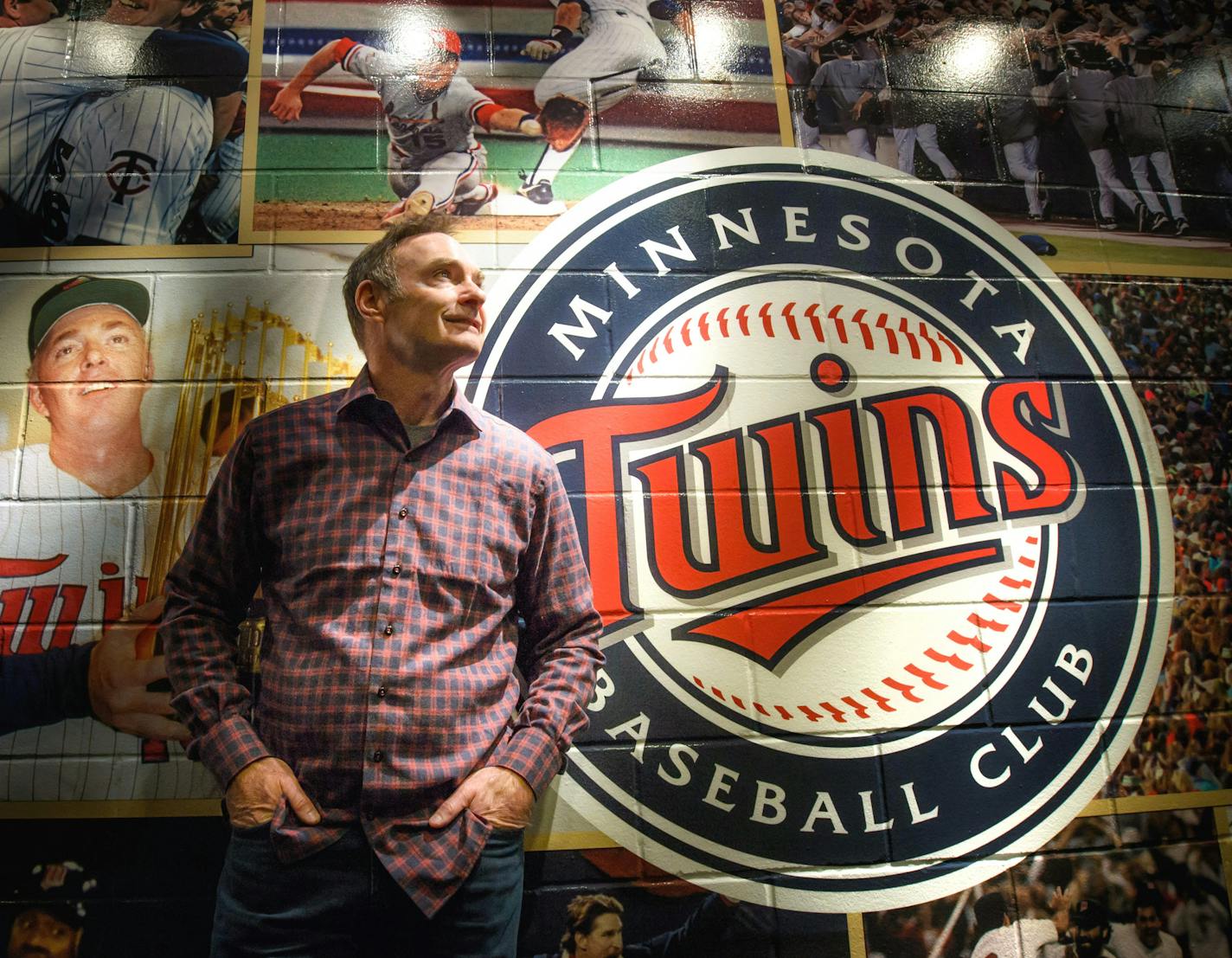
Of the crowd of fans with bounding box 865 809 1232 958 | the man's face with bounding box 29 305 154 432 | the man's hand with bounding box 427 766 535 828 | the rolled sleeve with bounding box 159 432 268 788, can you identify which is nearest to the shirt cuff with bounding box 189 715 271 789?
the rolled sleeve with bounding box 159 432 268 788

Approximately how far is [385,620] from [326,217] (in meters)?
1.06

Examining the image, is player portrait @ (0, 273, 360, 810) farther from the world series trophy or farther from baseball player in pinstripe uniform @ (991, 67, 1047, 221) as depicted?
baseball player in pinstripe uniform @ (991, 67, 1047, 221)

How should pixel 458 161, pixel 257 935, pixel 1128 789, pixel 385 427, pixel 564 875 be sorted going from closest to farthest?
pixel 257 935, pixel 385 427, pixel 564 875, pixel 1128 789, pixel 458 161

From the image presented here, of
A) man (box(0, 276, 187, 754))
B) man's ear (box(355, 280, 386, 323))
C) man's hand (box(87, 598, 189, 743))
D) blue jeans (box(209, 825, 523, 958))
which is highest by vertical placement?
man's ear (box(355, 280, 386, 323))

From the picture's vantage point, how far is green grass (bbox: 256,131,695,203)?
1894 mm

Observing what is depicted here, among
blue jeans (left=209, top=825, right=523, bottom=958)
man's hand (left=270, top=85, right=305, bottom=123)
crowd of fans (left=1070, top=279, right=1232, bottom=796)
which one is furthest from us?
man's hand (left=270, top=85, right=305, bottom=123)

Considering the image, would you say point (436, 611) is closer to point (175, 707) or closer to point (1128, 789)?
point (175, 707)

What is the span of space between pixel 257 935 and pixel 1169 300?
250 cm

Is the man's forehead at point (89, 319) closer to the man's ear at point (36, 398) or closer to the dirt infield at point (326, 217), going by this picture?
the man's ear at point (36, 398)

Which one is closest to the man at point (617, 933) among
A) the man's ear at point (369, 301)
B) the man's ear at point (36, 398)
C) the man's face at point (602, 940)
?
the man's face at point (602, 940)

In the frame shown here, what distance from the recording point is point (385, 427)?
1503 mm

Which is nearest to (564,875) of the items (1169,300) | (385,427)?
(385,427)

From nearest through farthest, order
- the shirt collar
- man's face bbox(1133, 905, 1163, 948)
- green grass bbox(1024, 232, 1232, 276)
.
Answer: the shirt collar < man's face bbox(1133, 905, 1163, 948) < green grass bbox(1024, 232, 1232, 276)

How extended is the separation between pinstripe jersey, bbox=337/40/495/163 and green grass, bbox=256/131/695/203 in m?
0.06
